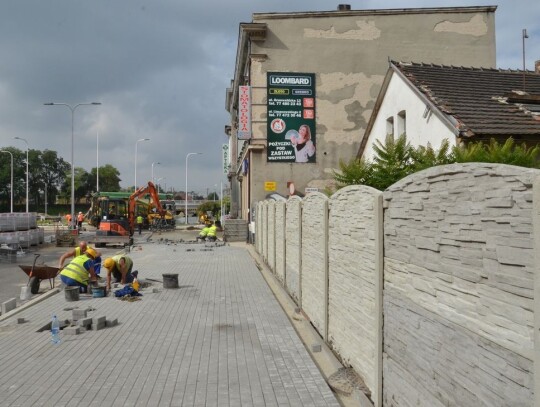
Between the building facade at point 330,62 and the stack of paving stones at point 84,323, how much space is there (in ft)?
70.3

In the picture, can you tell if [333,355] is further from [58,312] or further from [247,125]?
[247,125]

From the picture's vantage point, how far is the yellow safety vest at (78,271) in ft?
41.7

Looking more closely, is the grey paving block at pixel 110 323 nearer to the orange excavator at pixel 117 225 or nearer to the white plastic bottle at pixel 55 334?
the white plastic bottle at pixel 55 334

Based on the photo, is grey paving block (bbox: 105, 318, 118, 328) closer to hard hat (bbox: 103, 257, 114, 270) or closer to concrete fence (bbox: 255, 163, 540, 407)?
hard hat (bbox: 103, 257, 114, 270)

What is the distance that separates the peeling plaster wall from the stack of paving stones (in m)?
21.5

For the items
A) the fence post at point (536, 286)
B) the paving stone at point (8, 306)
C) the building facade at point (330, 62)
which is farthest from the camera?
the building facade at point (330, 62)

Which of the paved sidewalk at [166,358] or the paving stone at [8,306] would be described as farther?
the paving stone at [8,306]

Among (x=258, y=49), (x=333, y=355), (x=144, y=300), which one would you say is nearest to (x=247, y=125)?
(x=258, y=49)

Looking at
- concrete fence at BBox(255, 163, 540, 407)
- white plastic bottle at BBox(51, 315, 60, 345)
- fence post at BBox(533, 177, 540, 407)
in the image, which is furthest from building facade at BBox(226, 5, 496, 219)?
fence post at BBox(533, 177, 540, 407)

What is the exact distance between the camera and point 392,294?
192 inches

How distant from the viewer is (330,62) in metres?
31.0

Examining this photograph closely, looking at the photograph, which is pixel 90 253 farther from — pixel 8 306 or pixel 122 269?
pixel 8 306

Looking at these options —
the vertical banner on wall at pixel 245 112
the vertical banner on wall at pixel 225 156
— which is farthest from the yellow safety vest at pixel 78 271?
the vertical banner on wall at pixel 225 156

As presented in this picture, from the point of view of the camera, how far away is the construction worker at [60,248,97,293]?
41.6 feet
